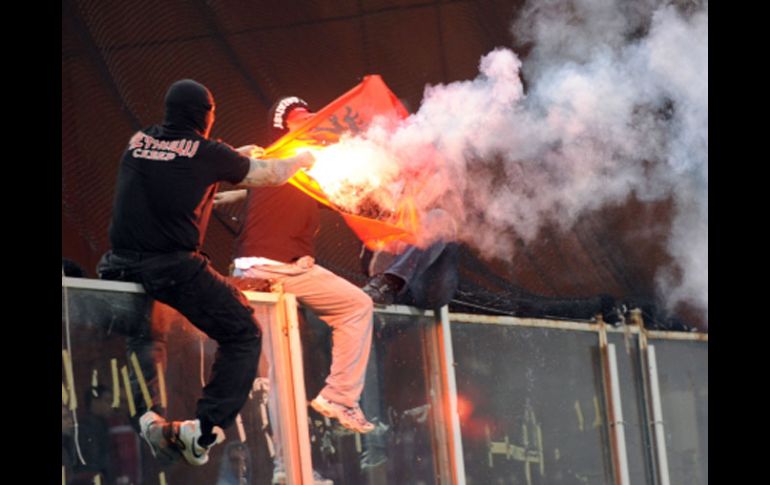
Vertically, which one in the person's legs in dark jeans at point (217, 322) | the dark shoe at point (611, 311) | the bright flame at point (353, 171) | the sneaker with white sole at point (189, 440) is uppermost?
the bright flame at point (353, 171)

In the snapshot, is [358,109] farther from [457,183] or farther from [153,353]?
[153,353]

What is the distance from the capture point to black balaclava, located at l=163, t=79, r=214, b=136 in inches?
253

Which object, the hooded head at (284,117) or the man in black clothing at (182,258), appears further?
the hooded head at (284,117)

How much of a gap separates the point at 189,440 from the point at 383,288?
194cm

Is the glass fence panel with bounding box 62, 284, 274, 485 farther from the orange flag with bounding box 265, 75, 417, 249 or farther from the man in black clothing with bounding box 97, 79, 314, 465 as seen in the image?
the orange flag with bounding box 265, 75, 417, 249

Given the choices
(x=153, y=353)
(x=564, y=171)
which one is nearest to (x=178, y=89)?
(x=153, y=353)

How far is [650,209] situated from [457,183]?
2.69m

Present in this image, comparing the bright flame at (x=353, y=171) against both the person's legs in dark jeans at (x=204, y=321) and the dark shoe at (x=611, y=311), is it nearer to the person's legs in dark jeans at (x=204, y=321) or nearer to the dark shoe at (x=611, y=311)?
the person's legs in dark jeans at (x=204, y=321)

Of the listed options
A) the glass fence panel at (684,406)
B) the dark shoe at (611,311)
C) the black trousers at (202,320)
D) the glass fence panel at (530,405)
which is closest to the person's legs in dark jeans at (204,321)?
the black trousers at (202,320)

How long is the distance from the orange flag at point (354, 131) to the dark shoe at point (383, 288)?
206mm

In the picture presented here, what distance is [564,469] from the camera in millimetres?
9102

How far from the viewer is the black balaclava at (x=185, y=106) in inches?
253

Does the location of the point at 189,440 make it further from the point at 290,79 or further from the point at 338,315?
the point at 290,79
